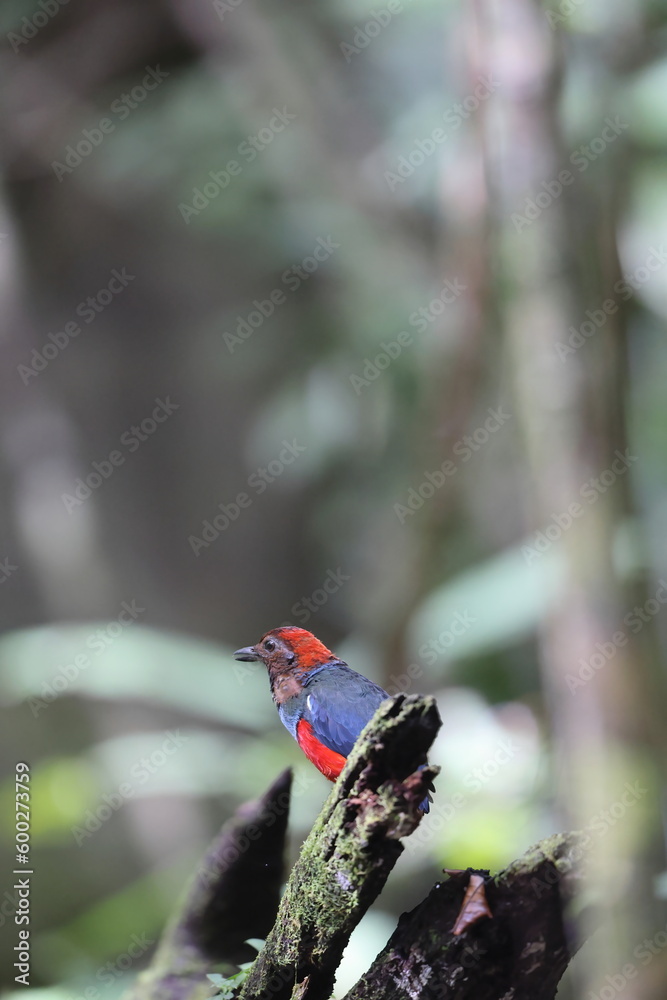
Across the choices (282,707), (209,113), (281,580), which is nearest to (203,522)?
(281,580)

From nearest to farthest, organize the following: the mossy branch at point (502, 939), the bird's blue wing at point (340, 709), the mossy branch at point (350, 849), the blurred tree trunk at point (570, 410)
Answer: the mossy branch at point (350, 849) < the mossy branch at point (502, 939) < the bird's blue wing at point (340, 709) < the blurred tree trunk at point (570, 410)

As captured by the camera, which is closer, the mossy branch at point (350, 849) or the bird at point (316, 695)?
the mossy branch at point (350, 849)

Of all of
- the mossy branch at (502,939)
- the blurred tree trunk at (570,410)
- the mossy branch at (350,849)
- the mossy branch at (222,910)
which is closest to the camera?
the mossy branch at (350,849)

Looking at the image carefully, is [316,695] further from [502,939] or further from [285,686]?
[502,939]

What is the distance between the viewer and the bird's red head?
1172mm

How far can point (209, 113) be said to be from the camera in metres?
5.02

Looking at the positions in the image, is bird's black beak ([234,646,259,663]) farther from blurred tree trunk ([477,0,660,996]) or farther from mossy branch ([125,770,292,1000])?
blurred tree trunk ([477,0,660,996])

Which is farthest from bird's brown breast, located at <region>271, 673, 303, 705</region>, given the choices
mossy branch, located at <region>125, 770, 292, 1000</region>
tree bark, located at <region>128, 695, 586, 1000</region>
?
mossy branch, located at <region>125, 770, 292, 1000</region>

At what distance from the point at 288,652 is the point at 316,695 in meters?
0.10

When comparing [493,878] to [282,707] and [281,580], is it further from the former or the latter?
[281,580]

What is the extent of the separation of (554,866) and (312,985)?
34cm

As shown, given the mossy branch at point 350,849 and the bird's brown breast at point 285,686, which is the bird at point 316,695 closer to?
the bird's brown breast at point 285,686

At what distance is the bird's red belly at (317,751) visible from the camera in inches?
43.3

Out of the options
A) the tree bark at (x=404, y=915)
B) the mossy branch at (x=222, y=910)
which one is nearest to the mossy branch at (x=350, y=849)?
the tree bark at (x=404, y=915)
